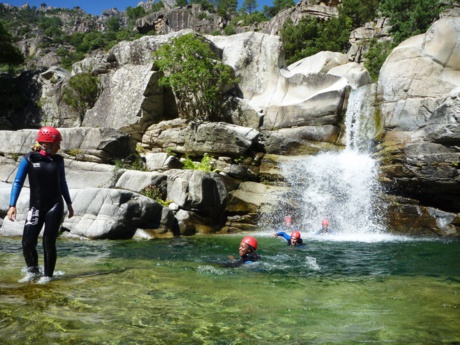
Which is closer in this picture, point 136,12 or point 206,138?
point 206,138

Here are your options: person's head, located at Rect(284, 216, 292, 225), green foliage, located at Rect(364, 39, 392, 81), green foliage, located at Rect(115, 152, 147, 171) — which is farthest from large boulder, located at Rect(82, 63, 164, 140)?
green foliage, located at Rect(364, 39, 392, 81)

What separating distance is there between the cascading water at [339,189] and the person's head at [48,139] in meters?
11.9

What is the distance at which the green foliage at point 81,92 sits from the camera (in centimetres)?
2473

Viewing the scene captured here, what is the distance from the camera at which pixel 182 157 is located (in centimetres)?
2008

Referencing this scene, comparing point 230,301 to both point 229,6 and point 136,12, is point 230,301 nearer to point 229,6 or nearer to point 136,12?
point 229,6

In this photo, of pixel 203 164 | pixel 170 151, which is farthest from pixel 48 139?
pixel 170 151

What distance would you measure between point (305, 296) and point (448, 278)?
10.9 feet

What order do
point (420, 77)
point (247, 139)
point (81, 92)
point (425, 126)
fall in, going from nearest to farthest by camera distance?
1. point (425, 126)
2. point (247, 139)
3. point (420, 77)
4. point (81, 92)

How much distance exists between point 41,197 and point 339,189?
1380 cm

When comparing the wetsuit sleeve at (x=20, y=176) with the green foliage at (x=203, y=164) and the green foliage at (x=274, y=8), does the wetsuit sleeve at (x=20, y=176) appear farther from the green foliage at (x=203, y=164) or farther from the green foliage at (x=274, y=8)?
the green foliage at (x=274, y=8)

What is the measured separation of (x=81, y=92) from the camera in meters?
24.8

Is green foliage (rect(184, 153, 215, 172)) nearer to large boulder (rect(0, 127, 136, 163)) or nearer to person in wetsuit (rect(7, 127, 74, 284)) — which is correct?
large boulder (rect(0, 127, 136, 163))

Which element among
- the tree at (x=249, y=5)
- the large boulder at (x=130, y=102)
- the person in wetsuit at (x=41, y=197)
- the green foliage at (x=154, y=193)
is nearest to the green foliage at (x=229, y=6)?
the tree at (x=249, y=5)

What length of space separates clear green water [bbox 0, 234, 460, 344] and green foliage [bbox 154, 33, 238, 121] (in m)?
14.2
